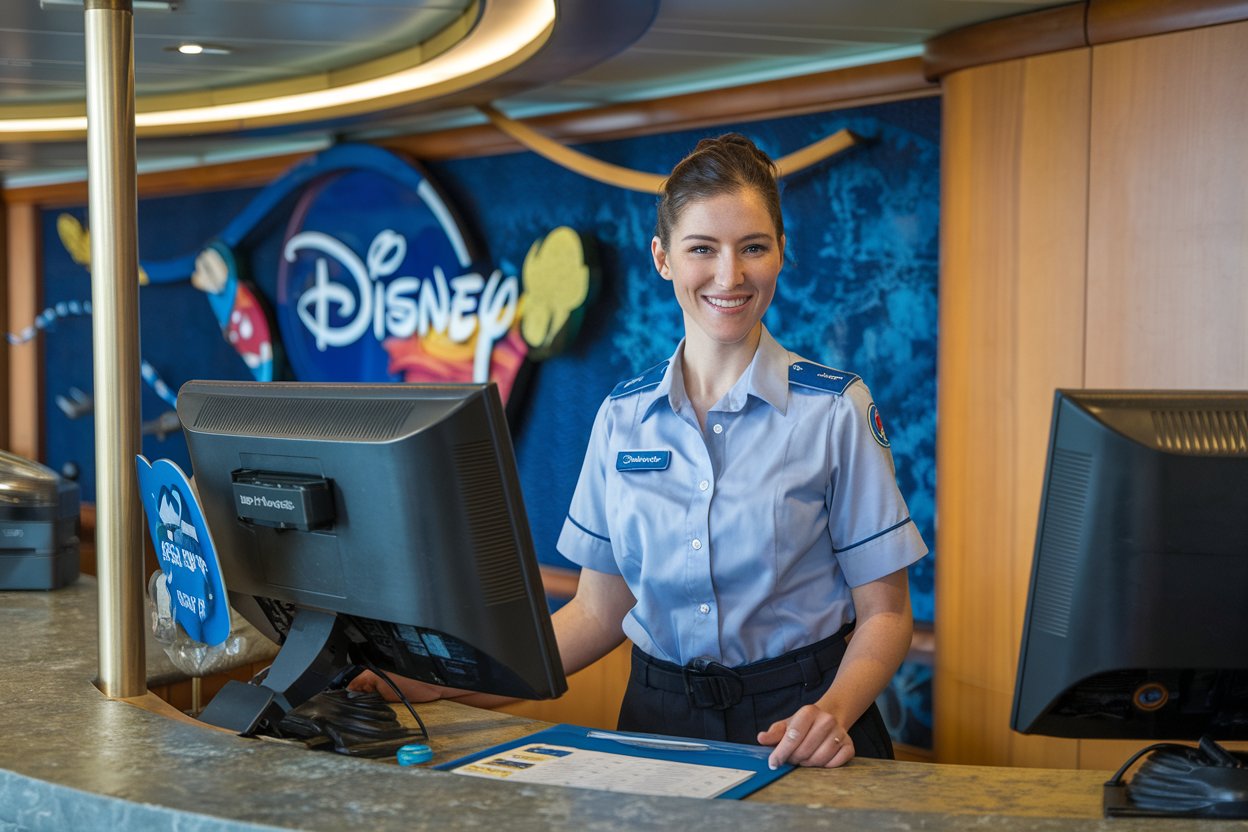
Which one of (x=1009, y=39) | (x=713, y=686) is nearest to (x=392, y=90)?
(x=1009, y=39)

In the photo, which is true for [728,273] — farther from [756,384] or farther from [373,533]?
[373,533]

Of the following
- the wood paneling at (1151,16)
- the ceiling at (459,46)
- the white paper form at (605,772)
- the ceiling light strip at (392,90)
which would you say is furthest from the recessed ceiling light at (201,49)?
the white paper form at (605,772)

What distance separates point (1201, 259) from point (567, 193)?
2.36m

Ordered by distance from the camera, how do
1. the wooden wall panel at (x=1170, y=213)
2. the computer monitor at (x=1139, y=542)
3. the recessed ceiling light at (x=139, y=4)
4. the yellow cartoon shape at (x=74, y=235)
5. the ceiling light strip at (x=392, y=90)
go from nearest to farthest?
the computer monitor at (x=1139, y=542) → the wooden wall panel at (x=1170, y=213) → the recessed ceiling light at (x=139, y=4) → the ceiling light strip at (x=392, y=90) → the yellow cartoon shape at (x=74, y=235)

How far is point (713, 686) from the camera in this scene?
78.7 inches

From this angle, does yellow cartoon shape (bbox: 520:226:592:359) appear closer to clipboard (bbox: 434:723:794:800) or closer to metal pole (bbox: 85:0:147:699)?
metal pole (bbox: 85:0:147:699)

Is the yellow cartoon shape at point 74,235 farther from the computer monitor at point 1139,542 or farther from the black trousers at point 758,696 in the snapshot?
the computer monitor at point 1139,542

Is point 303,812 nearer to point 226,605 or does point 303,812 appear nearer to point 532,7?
point 226,605

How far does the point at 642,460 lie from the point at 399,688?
0.53 metres

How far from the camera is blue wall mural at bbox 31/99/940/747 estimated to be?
388 centimetres

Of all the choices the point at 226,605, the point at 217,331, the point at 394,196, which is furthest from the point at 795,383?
the point at 217,331

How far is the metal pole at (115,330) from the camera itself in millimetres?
1872

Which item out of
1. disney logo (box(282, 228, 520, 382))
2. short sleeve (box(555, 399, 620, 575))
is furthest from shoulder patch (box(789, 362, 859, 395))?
disney logo (box(282, 228, 520, 382))

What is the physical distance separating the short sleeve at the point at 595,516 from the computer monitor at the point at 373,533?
0.55 metres
